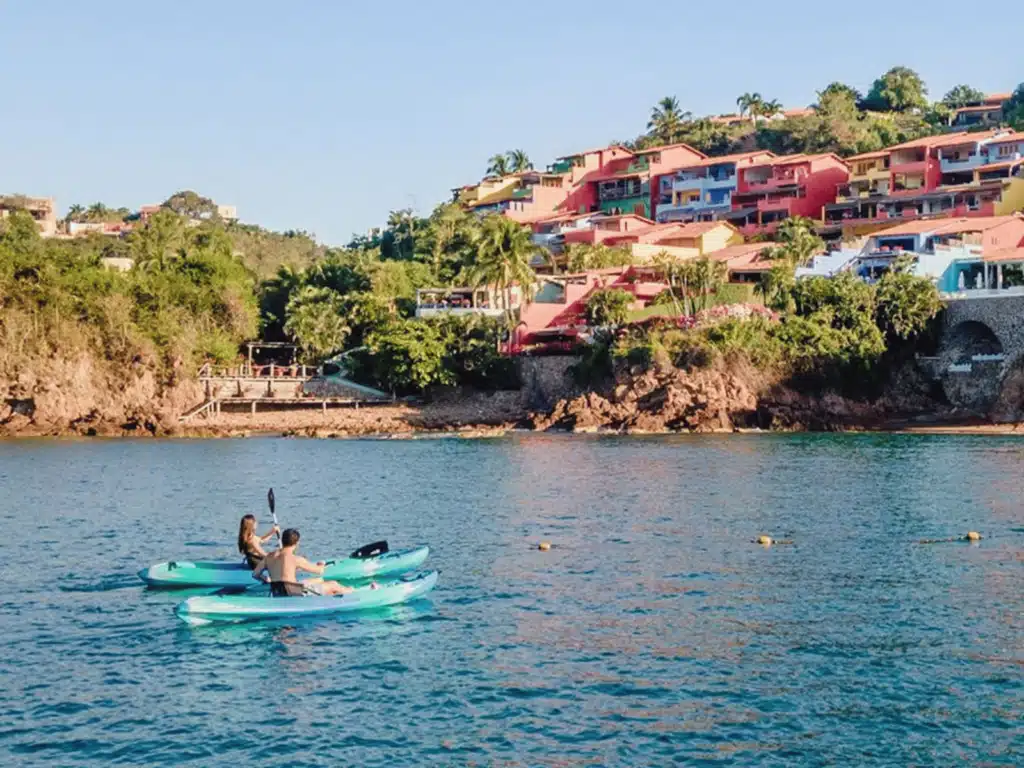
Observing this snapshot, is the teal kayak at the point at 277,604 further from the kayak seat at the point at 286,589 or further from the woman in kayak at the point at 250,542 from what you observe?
the woman in kayak at the point at 250,542

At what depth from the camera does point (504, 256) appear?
8094 cm

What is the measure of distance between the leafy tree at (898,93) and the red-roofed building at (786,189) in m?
49.9

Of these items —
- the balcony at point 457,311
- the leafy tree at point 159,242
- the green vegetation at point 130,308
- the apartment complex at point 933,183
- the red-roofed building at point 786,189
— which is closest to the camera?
the green vegetation at point 130,308

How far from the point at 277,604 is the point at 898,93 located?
5479 inches

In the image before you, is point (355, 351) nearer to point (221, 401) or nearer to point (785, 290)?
point (221, 401)

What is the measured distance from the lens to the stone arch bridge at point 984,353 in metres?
68.3

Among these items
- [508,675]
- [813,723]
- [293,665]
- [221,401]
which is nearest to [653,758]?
[813,723]

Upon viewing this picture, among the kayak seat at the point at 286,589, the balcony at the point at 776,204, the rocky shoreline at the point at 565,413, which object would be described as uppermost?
the balcony at the point at 776,204

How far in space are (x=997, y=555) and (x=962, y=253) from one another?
176 ft

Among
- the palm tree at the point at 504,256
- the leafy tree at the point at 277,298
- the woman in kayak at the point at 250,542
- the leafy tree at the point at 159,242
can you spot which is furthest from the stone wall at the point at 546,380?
the woman in kayak at the point at 250,542

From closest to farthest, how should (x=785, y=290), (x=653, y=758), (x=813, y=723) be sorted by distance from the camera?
(x=653, y=758) → (x=813, y=723) → (x=785, y=290)

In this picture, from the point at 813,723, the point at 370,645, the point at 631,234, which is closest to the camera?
the point at 813,723

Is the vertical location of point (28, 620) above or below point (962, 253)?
below

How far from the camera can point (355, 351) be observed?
8519 centimetres
